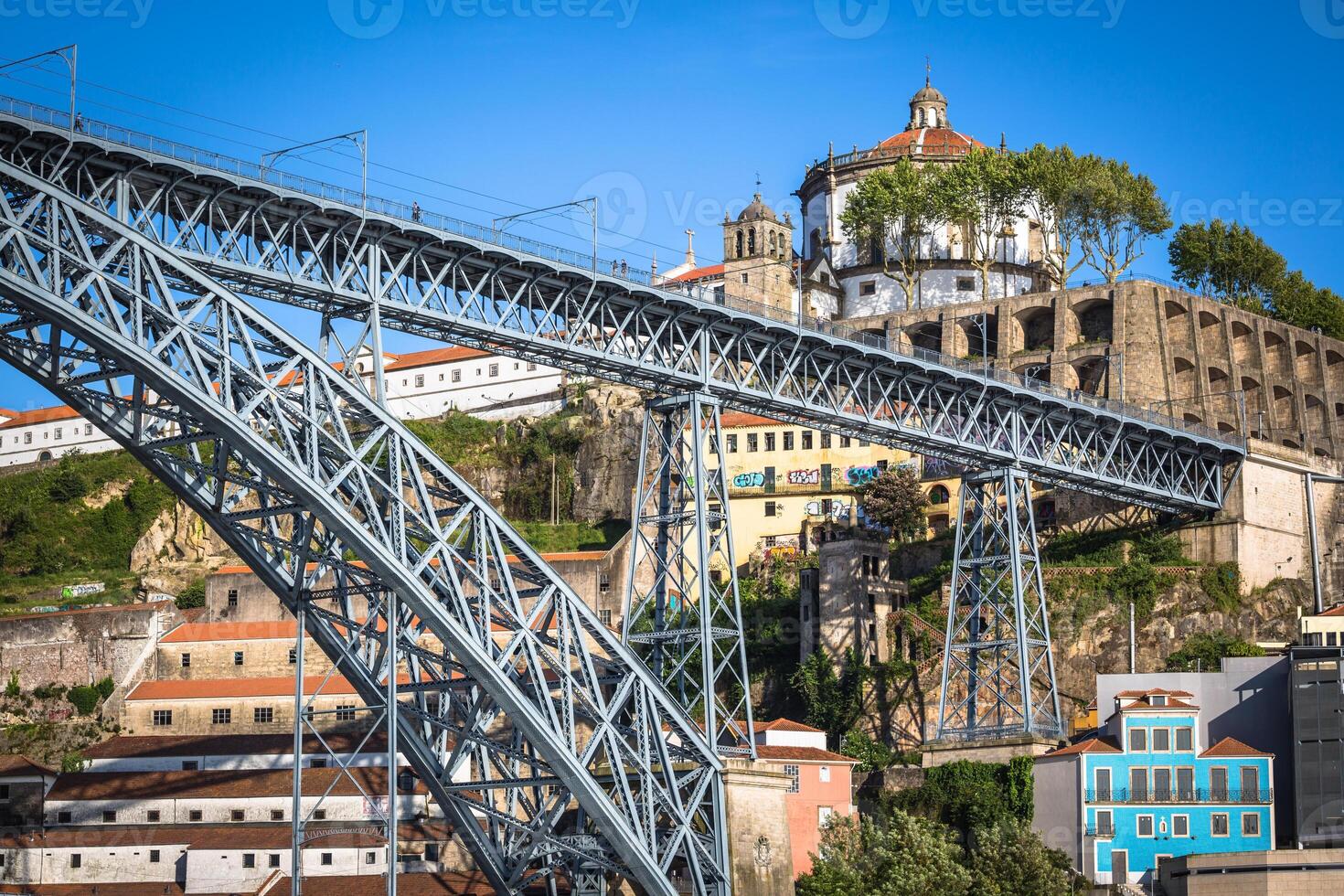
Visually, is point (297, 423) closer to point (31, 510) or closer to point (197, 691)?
point (197, 691)

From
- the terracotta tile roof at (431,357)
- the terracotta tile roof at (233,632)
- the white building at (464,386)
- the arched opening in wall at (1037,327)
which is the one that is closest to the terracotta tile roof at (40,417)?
the white building at (464,386)

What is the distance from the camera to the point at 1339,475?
267 feet

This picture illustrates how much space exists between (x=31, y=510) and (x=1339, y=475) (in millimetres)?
61215

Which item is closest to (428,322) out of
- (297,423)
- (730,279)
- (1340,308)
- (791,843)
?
(297,423)

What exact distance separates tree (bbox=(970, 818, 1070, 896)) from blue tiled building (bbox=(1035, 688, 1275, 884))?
8.58ft

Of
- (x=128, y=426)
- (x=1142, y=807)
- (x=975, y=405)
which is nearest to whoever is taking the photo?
(x=128, y=426)

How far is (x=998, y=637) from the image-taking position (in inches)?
2665

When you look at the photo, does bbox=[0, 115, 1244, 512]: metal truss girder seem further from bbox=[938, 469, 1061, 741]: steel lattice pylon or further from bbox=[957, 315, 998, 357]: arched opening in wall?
bbox=[957, 315, 998, 357]: arched opening in wall

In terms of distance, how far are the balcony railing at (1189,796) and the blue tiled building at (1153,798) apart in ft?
0.08

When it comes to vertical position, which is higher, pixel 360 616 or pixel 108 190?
pixel 108 190

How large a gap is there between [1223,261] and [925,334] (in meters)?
16.0

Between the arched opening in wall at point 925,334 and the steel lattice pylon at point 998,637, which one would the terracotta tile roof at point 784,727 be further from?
the arched opening in wall at point 925,334

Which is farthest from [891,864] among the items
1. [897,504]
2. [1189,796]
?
[897,504]

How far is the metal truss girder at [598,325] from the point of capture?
46.6 meters
